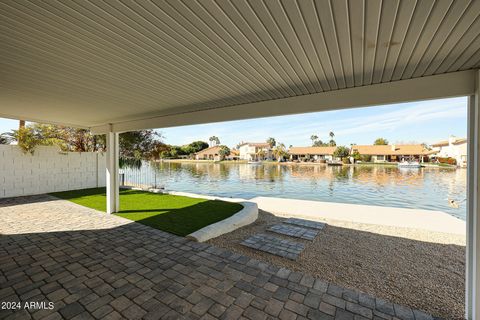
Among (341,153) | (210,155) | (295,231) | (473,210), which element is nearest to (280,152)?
(341,153)

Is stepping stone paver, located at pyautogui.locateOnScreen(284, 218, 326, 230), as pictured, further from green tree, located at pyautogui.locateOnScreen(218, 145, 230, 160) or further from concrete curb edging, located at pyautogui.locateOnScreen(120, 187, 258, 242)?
green tree, located at pyautogui.locateOnScreen(218, 145, 230, 160)

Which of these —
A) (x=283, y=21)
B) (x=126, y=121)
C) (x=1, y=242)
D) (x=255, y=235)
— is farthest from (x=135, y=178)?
(x=283, y=21)

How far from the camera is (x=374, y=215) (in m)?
6.24

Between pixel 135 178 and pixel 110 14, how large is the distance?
38.1 feet

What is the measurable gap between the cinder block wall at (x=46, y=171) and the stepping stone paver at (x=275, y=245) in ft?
30.0

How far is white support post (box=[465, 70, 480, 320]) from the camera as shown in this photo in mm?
2160

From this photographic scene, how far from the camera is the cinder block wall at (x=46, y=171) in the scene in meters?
7.73

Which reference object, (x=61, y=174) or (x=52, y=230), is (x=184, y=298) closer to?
(x=52, y=230)

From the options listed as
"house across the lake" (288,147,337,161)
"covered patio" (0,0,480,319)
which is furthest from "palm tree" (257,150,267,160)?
"covered patio" (0,0,480,319)

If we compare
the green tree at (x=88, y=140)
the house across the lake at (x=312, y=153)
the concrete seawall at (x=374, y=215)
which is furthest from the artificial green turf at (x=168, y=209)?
the house across the lake at (x=312, y=153)

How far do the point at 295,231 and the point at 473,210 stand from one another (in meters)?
3.01

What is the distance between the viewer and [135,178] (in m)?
11.9

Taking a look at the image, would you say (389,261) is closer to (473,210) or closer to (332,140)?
(473,210)

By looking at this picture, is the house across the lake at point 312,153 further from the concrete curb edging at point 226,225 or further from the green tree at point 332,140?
the concrete curb edging at point 226,225
